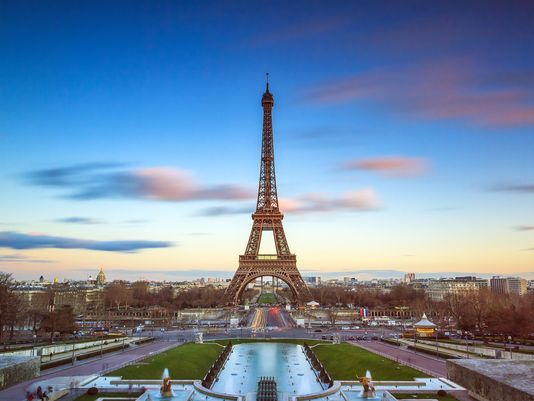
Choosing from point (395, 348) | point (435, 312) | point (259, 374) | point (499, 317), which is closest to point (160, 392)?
point (259, 374)

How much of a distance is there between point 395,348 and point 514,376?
34.2m

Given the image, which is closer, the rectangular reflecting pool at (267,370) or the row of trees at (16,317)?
the rectangular reflecting pool at (267,370)

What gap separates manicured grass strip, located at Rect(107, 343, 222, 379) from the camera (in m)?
39.2

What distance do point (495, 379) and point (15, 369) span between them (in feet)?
70.8

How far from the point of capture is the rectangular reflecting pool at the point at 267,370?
37.5 m

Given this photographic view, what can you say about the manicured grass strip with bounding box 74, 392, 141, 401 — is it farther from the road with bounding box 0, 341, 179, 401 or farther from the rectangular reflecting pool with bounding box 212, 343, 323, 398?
the rectangular reflecting pool with bounding box 212, 343, 323, 398

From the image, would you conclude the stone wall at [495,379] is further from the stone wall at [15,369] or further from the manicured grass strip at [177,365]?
the stone wall at [15,369]

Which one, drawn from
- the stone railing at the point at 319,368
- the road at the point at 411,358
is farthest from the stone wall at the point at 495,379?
the road at the point at 411,358

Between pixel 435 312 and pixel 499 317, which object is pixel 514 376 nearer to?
pixel 499 317

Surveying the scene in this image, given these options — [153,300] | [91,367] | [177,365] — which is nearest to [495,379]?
[177,365]

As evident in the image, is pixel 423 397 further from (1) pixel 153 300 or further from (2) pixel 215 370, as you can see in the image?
(1) pixel 153 300

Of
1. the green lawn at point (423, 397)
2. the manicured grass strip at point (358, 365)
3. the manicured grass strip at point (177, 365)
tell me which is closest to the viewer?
the green lawn at point (423, 397)

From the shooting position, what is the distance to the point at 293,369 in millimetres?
45438

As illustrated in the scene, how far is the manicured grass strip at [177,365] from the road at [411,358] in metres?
16.6
